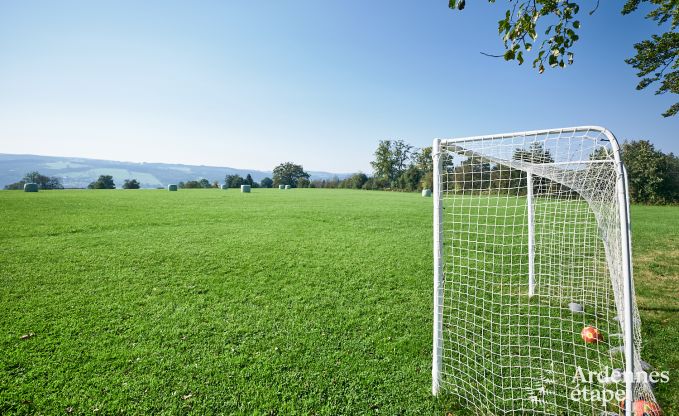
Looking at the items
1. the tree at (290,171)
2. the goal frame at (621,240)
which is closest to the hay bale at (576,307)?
the goal frame at (621,240)

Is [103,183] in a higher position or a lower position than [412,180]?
lower

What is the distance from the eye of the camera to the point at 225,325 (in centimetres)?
381

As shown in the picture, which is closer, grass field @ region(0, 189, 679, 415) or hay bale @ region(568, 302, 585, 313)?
grass field @ region(0, 189, 679, 415)

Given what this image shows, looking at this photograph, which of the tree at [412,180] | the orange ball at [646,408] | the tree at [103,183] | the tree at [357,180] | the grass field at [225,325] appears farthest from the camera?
the tree at [357,180]

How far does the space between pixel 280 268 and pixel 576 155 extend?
501cm

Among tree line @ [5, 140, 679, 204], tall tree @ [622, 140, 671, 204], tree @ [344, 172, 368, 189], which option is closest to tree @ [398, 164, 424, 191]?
tree line @ [5, 140, 679, 204]

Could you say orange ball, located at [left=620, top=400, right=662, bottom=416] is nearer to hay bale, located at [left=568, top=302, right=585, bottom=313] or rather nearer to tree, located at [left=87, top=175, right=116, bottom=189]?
hay bale, located at [left=568, top=302, right=585, bottom=313]

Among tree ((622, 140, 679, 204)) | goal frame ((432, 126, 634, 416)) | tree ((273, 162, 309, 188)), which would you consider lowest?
goal frame ((432, 126, 634, 416))

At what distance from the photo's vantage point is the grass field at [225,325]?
2.62 meters

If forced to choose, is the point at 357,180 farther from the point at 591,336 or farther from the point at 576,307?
the point at 591,336

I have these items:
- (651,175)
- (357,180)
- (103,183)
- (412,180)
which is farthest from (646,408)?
(103,183)

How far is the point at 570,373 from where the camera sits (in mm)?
2996

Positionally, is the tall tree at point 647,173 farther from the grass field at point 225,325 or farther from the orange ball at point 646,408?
the orange ball at point 646,408

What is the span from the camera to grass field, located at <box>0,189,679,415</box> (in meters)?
2.62
